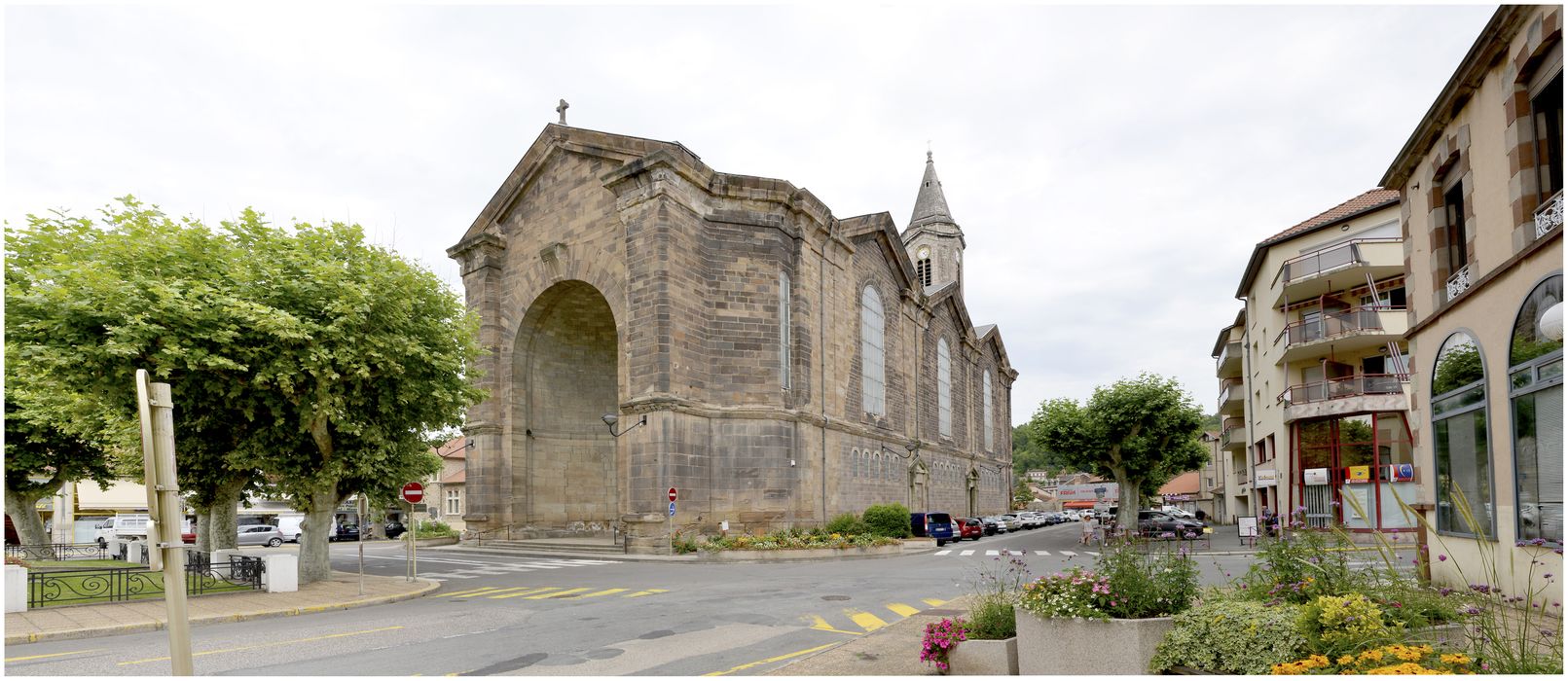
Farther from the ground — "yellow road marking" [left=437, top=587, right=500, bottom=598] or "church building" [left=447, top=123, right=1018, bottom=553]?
"church building" [left=447, top=123, right=1018, bottom=553]

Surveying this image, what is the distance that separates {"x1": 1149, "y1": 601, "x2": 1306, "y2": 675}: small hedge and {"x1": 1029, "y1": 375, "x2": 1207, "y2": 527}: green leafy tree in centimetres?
3055

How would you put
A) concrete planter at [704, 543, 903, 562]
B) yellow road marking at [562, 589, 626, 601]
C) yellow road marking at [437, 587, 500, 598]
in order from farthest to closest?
concrete planter at [704, 543, 903, 562] → yellow road marking at [437, 587, 500, 598] → yellow road marking at [562, 589, 626, 601]

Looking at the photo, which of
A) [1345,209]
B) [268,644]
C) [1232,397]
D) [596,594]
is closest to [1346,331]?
[1345,209]

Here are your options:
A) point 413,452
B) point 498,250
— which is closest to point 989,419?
point 498,250

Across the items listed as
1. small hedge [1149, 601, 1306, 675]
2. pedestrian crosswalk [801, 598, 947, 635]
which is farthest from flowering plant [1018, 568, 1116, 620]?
pedestrian crosswalk [801, 598, 947, 635]

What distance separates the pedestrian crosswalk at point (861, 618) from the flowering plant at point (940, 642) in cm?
298

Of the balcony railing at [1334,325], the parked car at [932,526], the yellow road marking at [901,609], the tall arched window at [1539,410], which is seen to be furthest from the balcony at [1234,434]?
the yellow road marking at [901,609]

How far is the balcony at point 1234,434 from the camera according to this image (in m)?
50.0

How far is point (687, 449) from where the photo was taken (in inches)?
1113

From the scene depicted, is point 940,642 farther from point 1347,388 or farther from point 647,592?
point 1347,388

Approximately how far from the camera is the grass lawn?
50.2 feet

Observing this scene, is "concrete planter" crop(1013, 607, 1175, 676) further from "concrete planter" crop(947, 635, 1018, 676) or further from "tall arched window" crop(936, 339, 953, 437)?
"tall arched window" crop(936, 339, 953, 437)

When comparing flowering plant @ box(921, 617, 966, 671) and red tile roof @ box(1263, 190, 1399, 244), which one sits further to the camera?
red tile roof @ box(1263, 190, 1399, 244)

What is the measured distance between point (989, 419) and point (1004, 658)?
6035 cm
